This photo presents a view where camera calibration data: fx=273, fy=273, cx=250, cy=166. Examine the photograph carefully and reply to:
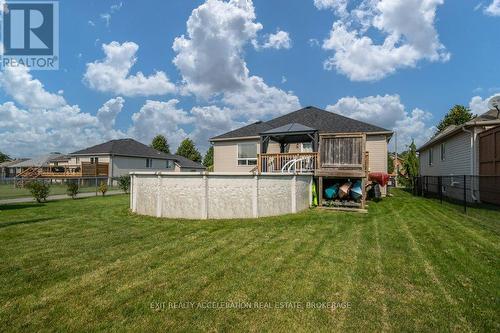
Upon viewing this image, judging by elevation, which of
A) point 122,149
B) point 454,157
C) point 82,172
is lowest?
point 82,172

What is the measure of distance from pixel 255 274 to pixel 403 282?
211 cm

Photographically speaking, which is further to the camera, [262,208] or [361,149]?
[361,149]

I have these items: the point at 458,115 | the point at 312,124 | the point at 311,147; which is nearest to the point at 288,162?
the point at 311,147

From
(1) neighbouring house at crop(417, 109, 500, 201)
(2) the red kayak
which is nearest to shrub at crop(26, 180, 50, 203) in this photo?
(2) the red kayak

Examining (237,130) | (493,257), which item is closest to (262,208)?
(493,257)

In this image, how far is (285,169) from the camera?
39.4 ft

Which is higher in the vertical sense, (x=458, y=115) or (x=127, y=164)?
(x=458, y=115)

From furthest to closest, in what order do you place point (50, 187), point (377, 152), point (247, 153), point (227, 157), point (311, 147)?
point (50, 187) < point (227, 157) < point (247, 153) < point (311, 147) < point (377, 152)

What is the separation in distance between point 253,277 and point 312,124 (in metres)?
15.4

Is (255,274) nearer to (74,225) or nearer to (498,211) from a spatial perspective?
(74,225)

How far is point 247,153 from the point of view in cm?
1800

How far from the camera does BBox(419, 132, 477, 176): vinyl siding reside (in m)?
12.9

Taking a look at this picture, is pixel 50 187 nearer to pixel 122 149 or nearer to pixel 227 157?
pixel 122 149

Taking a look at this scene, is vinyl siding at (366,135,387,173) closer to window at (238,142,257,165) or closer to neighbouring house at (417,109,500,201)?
neighbouring house at (417,109,500,201)
